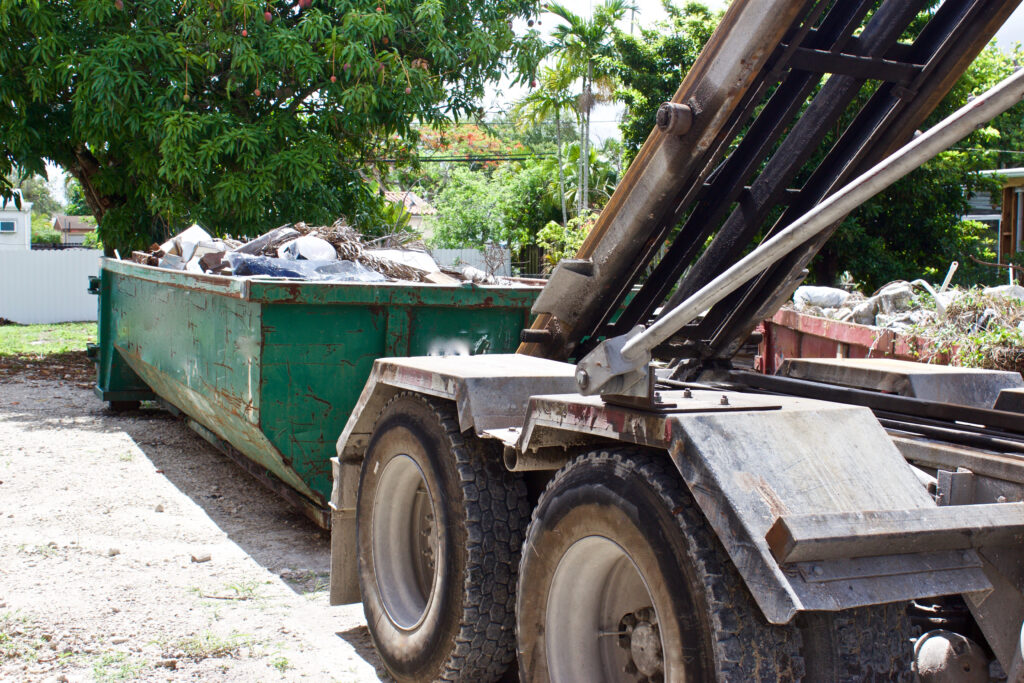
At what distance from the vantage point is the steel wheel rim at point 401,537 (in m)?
3.66

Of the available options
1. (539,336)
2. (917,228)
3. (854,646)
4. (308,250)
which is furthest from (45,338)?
(854,646)

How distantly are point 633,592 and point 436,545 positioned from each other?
3.31ft

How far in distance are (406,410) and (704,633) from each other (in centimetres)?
179

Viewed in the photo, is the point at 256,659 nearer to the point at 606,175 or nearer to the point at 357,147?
the point at 357,147

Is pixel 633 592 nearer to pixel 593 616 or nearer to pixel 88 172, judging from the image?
pixel 593 616

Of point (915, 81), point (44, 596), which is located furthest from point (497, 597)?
point (44, 596)

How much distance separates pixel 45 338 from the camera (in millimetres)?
18938

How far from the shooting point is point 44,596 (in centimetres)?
434

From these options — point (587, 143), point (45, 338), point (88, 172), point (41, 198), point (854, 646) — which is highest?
point (587, 143)

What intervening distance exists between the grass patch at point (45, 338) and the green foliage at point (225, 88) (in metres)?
3.61

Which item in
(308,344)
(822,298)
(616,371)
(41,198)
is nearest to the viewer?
(616,371)

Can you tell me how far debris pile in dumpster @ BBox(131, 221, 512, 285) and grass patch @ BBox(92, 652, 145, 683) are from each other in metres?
2.26

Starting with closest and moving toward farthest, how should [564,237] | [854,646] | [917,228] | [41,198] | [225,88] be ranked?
1. [854,646]
2. [225,88]
3. [917,228]
4. [564,237]
5. [41,198]

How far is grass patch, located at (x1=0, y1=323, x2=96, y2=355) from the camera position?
16359mm
